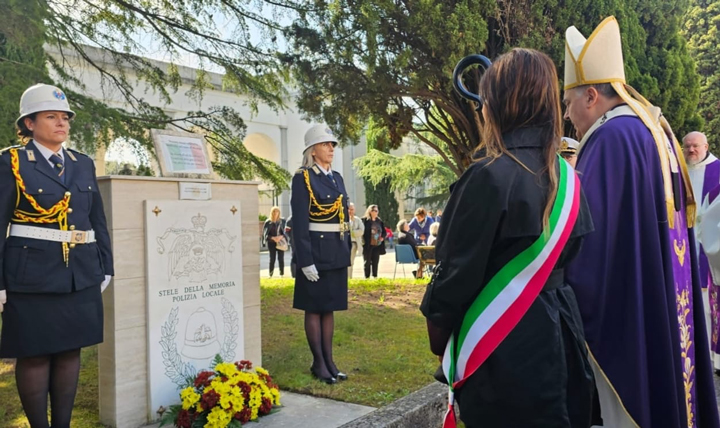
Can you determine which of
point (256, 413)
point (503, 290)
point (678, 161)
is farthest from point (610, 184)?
point (256, 413)

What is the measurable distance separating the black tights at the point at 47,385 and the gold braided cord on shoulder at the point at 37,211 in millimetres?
586

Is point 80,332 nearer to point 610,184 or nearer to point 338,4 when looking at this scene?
point 610,184

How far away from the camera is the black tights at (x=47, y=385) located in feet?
11.2

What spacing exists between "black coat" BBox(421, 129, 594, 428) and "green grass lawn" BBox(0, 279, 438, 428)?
98.2 inches

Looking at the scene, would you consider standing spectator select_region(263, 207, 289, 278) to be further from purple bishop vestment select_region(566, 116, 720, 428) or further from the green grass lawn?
purple bishop vestment select_region(566, 116, 720, 428)

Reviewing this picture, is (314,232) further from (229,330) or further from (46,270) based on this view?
(46,270)

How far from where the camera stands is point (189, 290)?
4.27 metres

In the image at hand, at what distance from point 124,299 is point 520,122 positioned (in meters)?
2.86

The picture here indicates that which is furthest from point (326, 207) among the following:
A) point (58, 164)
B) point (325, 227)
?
point (58, 164)

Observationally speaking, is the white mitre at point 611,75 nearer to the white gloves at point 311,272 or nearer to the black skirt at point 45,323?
the white gloves at point 311,272

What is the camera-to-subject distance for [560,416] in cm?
199

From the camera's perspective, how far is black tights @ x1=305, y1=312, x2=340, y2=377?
4.95m

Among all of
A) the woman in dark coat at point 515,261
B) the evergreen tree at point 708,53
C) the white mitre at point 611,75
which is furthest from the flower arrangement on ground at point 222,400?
the evergreen tree at point 708,53

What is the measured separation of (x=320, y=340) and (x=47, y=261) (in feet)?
7.52
